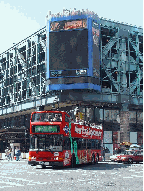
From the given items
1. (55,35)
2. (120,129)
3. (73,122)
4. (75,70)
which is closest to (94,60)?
(75,70)

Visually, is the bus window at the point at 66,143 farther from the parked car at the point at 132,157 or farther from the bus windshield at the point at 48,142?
the parked car at the point at 132,157

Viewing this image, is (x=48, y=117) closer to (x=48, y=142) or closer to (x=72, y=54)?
(x=48, y=142)

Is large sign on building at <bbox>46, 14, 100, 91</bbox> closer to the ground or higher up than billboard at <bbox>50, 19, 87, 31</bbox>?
closer to the ground

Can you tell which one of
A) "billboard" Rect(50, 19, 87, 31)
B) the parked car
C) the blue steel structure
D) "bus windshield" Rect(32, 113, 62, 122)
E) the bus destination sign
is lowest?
the parked car

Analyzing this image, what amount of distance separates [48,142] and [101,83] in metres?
32.3

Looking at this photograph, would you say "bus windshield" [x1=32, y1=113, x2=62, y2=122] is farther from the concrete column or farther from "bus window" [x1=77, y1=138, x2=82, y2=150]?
the concrete column

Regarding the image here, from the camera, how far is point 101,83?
59.3 m

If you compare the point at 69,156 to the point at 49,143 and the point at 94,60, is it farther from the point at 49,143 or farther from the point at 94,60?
the point at 94,60

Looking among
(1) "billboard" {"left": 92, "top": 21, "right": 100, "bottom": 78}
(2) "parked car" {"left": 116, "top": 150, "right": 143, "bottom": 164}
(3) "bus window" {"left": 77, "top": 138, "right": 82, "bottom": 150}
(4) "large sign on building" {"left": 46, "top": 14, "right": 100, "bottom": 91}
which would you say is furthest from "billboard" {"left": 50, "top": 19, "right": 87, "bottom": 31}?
(3) "bus window" {"left": 77, "top": 138, "right": 82, "bottom": 150}

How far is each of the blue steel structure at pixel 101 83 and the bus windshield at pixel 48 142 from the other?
27896 millimetres

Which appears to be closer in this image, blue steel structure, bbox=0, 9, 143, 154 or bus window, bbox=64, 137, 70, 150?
bus window, bbox=64, 137, 70, 150

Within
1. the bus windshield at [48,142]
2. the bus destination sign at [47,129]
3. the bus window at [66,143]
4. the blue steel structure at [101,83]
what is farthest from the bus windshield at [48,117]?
the blue steel structure at [101,83]

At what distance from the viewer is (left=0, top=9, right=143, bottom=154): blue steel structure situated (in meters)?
57.1

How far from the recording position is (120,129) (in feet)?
201
